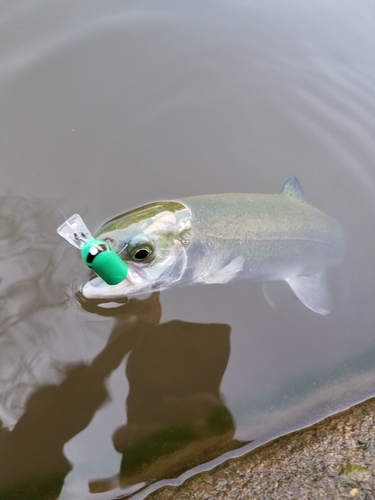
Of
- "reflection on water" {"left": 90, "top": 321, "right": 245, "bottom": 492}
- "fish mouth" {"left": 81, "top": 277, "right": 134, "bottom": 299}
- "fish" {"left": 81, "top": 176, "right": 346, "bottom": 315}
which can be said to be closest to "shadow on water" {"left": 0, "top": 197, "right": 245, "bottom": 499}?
"reflection on water" {"left": 90, "top": 321, "right": 245, "bottom": 492}

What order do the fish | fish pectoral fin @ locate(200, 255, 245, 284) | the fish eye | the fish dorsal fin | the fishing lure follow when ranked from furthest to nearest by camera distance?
1. the fish dorsal fin
2. fish pectoral fin @ locate(200, 255, 245, 284)
3. the fish
4. the fish eye
5. the fishing lure

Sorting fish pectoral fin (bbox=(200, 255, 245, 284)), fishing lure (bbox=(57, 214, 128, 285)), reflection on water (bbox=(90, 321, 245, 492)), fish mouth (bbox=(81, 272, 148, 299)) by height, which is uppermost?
fishing lure (bbox=(57, 214, 128, 285))

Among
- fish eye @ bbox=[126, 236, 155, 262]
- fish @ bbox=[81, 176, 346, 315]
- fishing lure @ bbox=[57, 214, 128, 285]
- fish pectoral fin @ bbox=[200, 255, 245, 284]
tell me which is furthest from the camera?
fish pectoral fin @ bbox=[200, 255, 245, 284]

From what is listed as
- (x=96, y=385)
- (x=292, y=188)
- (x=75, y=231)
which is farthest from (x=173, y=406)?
(x=292, y=188)

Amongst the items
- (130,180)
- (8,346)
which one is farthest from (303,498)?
(130,180)

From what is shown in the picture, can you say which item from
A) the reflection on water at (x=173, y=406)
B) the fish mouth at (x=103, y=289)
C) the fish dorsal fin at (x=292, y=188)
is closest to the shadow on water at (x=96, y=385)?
the reflection on water at (x=173, y=406)

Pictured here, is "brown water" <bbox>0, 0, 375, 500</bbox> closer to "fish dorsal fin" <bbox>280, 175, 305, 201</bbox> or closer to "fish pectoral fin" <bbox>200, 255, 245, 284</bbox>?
"fish pectoral fin" <bbox>200, 255, 245, 284</bbox>

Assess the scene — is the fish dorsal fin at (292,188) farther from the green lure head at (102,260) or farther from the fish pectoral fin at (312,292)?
the green lure head at (102,260)

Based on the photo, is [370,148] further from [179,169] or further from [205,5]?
[205,5]
